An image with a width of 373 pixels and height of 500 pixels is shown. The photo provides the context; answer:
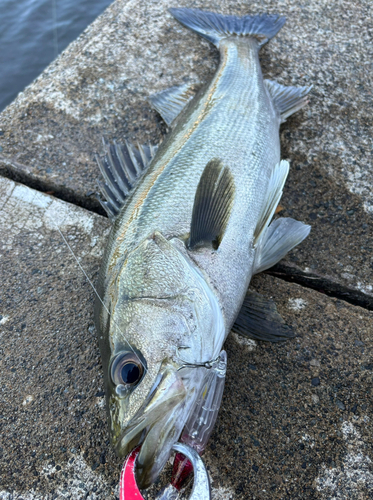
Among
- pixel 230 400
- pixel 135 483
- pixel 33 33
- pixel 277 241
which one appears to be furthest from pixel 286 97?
pixel 33 33

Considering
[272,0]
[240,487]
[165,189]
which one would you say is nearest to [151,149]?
[165,189]

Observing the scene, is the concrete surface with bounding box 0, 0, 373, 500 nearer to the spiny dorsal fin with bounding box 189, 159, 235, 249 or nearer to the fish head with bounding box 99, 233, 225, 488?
the fish head with bounding box 99, 233, 225, 488

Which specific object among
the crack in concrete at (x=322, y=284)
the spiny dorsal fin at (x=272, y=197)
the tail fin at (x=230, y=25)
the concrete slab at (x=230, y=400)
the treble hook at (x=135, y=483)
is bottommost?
the concrete slab at (x=230, y=400)

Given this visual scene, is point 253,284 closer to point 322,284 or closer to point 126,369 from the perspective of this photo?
point 322,284

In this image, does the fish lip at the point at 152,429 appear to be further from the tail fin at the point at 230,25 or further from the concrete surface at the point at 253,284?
the tail fin at the point at 230,25

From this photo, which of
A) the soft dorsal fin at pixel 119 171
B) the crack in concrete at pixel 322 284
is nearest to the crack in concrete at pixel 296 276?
the crack in concrete at pixel 322 284

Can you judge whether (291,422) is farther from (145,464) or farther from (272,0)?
(272,0)
